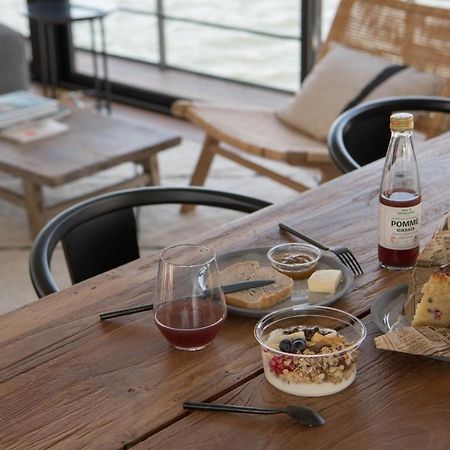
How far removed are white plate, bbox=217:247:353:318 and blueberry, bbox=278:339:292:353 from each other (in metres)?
0.15

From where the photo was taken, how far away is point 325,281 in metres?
1.51

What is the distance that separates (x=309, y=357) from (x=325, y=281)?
0.29 metres

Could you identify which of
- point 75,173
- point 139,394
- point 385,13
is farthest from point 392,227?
point 385,13

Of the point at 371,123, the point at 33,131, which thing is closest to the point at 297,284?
the point at 371,123

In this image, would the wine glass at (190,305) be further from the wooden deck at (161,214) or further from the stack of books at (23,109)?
the stack of books at (23,109)

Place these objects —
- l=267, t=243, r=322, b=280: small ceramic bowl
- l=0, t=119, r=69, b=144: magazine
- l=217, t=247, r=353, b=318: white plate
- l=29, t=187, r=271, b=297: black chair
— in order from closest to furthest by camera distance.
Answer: l=217, t=247, r=353, b=318: white plate, l=267, t=243, r=322, b=280: small ceramic bowl, l=29, t=187, r=271, b=297: black chair, l=0, t=119, r=69, b=144: magazine

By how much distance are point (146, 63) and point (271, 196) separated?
1.73 m

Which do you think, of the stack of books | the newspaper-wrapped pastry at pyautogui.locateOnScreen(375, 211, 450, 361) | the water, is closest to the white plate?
the newspaper-wrapped pastry at pyautogui.locateOnScreen(375, 211, 450, 361)

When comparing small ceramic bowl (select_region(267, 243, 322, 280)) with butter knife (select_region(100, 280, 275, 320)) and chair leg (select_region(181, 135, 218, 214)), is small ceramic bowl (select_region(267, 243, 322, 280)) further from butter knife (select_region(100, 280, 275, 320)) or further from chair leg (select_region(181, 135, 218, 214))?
chair leg (select_region(181, 135, 218, 214))

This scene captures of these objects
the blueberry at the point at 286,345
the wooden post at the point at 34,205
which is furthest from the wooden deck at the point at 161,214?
the blueberry at the point at 286,345

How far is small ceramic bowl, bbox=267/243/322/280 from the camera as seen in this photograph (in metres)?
1.56

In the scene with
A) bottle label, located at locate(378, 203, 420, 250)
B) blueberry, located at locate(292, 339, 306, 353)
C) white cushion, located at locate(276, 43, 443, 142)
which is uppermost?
bottle label, located at locate(378, 203, 420, 250)

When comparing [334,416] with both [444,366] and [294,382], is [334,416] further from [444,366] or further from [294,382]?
[444,366]

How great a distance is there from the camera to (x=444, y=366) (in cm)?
133
